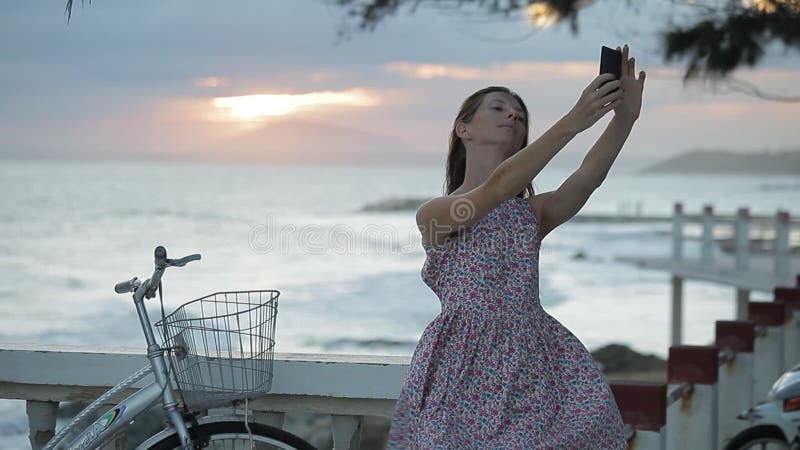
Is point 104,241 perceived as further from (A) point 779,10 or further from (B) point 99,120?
(A) point 779,10

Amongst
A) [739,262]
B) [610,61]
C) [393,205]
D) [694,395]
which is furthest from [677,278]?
[393,205]

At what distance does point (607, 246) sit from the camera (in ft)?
117

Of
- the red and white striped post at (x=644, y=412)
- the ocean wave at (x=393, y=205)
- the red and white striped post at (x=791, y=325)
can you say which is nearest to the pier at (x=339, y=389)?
the red and white striped post at (x=644, y=412)

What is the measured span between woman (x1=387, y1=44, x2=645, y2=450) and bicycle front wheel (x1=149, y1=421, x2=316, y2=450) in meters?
0.23

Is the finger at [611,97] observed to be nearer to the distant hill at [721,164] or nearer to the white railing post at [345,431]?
the white railing post at [345,431]

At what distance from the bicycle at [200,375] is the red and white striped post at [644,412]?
0.81 m

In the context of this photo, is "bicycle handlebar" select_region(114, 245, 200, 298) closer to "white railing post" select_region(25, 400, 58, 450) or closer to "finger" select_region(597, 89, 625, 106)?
"white railing post" select_region(25, 400, 58, 450)

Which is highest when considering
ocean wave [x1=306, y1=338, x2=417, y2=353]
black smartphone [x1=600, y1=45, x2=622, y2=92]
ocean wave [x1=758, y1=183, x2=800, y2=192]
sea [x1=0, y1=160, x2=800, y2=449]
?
ocean wave [x1=758, y1=183, x2=800, y2=192]

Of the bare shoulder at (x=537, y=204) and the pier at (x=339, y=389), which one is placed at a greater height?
the bare shoulder at (x=537, y=204)

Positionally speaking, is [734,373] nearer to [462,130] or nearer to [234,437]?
[462,130]

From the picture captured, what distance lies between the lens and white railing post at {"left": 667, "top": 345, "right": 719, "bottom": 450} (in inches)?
121

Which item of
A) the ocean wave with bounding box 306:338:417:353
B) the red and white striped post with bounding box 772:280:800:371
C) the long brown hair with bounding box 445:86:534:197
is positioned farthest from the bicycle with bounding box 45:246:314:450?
the ocean wave with bounding box 306:338:417:353

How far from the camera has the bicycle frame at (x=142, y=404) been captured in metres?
2.07

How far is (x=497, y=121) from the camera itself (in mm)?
2250
